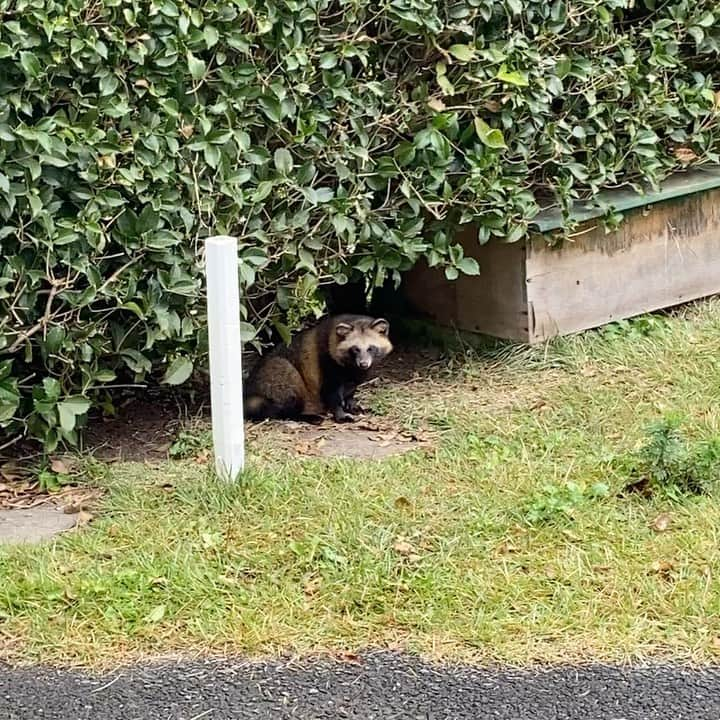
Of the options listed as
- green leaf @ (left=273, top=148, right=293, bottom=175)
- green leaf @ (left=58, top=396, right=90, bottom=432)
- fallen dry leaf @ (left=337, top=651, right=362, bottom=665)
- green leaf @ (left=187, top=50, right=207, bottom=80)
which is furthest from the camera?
green leaf @ (left=273, top=148, right=293, bottom=175)

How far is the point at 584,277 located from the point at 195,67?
2912 millimetres

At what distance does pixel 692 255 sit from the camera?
7.94 m

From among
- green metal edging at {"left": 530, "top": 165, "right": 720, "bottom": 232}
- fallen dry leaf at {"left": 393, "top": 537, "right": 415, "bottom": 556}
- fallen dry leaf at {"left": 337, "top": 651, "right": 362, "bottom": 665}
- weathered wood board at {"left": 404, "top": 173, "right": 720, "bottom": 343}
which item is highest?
green metal edging at {"left": 530, "top": 165, "right": 720, "bottom": 232}

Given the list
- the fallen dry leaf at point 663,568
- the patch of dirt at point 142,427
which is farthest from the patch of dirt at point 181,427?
the fallen dry leaf at point 663,568

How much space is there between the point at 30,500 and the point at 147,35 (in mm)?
2053

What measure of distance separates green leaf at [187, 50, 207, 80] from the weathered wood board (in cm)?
230

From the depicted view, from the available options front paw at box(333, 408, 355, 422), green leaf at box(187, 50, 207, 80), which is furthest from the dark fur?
green leaf at box(187, 50, 207, 80)

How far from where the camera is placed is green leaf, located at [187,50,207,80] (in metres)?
5.39

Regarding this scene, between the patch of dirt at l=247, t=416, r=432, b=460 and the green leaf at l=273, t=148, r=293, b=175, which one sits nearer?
the green leaf at l=273, t=148, r=293, b=175

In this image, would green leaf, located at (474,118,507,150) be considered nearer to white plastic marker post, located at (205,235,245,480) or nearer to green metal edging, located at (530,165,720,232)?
green metal edging, located at (530,165,720,232)

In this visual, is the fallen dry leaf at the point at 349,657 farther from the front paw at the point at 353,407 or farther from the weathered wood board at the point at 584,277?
the weathered wood board at the point at 584,277

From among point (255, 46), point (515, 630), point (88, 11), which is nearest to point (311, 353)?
point (255, 46)

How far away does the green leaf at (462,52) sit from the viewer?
6.35m

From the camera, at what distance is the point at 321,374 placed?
22.5ft
